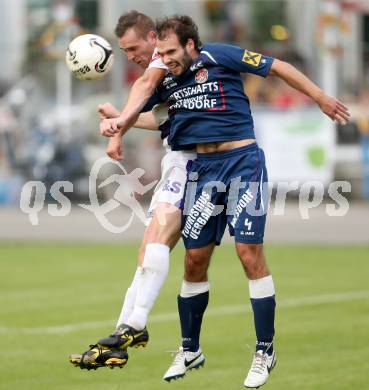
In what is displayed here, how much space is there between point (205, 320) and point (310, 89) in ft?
14.6

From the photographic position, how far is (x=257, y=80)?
26.5 metres

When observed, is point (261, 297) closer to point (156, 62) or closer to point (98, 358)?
point (98, 358)

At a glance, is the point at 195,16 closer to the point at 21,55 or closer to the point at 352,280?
the point at 21,55

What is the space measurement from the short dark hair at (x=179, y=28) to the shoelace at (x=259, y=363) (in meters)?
2.33

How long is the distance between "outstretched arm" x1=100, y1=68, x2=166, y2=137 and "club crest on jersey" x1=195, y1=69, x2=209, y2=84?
25cm

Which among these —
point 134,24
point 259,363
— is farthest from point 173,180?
point 259,363

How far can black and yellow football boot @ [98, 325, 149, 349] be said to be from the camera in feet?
26.7

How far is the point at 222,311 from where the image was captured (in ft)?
42.4

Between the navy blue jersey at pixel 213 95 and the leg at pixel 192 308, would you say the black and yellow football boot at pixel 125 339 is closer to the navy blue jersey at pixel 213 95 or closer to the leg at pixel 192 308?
the leg at pixel 192 308

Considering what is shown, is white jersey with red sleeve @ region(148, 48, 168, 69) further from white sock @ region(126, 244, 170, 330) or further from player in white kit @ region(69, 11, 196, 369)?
white sock @ region(126, 244, 170, 330)

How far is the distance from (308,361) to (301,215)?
1364 centimetres

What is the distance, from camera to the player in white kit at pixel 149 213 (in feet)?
Result: 26.8

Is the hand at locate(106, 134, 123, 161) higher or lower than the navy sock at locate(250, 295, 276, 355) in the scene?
higher

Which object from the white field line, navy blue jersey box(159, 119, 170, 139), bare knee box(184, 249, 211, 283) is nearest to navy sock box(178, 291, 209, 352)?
bare knee box(184, 249, 211, 283)
